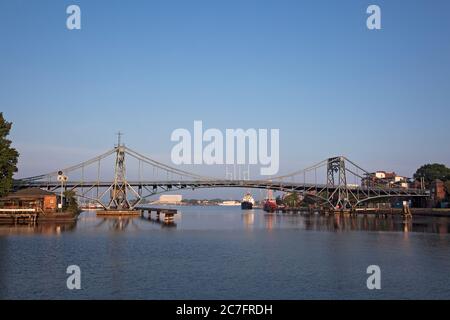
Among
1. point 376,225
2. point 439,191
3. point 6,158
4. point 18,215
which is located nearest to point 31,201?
point 18,215

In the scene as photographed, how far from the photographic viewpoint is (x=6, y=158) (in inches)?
2805

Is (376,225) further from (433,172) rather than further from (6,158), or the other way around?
(433,172)

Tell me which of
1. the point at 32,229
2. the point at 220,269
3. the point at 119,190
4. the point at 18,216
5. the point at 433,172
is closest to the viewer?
the point at 220,269

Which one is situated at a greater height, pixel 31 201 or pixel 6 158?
pixel 6 158

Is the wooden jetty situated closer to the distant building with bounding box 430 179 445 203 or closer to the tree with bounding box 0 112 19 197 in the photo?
the tree with bounding box 0 112 19 197

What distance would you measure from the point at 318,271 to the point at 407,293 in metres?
7.88

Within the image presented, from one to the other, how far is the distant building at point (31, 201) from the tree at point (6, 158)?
44.7ft

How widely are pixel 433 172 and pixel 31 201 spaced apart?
138m

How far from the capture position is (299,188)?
494 feet

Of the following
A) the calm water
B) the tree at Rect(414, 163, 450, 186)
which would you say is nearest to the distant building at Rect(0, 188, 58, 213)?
the calm water

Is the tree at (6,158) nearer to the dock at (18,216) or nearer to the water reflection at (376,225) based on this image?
the dock at (18,216)

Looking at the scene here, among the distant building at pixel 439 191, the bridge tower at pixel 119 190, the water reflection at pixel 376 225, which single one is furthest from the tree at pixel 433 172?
the bridge tower at pixel 119 190
